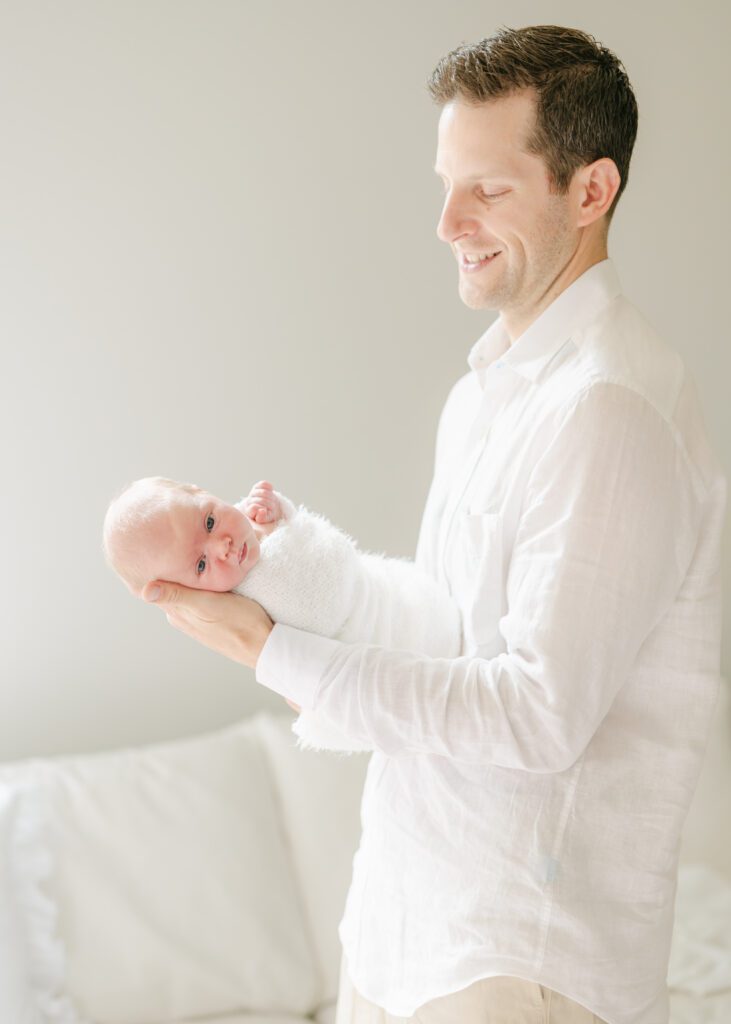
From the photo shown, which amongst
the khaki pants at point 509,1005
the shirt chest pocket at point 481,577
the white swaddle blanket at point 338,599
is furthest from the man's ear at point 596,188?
the khaki pants at point 509,1005

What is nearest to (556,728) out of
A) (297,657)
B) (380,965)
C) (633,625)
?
(633,625)

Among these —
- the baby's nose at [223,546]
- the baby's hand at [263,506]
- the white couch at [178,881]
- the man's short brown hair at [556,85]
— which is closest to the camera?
the man's short brown hair at [556,85]

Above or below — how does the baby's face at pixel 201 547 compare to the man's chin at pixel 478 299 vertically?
below

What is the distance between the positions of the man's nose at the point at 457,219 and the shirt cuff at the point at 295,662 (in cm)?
49

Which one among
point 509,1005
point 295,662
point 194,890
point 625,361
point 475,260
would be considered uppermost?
point 475,260

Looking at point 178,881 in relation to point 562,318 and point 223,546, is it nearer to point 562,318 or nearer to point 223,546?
point 223,546

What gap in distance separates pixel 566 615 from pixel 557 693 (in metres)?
0.08

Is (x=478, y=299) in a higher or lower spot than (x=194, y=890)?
higher

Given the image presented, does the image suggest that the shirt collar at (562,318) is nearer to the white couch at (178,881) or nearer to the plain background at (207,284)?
the plain background at (207,284)

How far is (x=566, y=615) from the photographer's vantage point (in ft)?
3.37

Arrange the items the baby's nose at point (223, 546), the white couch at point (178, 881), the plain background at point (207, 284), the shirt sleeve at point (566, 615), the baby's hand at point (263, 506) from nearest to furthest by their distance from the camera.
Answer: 1. the shirt sleeve at point (566, 615)
2. the baby's nose at point (223, 546)
3. the baby's hand at point (263, 506)
4. the white couch at point (178, 881)
5. the plain background at point (207, 284)

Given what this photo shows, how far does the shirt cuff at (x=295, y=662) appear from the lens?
113 centimetres

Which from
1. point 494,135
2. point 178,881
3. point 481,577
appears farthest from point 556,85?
point 178,881

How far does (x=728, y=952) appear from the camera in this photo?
2.24 m
